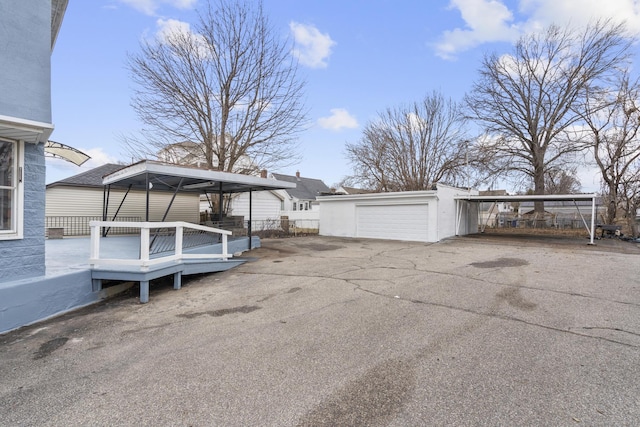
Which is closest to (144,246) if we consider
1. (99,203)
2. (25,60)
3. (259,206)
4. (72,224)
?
(25,60)

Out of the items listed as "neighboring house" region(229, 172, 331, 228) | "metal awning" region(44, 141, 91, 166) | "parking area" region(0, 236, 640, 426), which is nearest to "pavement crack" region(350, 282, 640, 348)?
"parking area" region(0, 236, 640, 426)

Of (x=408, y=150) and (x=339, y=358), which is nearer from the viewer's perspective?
(x=339, y=358)

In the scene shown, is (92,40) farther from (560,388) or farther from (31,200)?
(560,388)

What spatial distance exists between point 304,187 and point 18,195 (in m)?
33.3

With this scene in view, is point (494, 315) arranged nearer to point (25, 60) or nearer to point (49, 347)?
point (49, 347)

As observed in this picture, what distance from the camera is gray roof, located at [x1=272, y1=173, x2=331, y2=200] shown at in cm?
3519

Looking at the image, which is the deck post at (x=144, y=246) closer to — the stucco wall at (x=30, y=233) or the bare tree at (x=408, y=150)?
the stucco wall at (x=30, y=233)

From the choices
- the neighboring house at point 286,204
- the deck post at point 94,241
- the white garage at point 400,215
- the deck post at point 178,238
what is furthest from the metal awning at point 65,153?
the white garage at point 400,215

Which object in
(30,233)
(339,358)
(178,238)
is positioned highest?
(30,233)

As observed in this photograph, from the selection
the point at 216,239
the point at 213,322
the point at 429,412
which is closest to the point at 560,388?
the point at 429,412

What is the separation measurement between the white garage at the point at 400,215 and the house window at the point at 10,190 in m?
13.6

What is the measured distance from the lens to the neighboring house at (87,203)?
1280 cm

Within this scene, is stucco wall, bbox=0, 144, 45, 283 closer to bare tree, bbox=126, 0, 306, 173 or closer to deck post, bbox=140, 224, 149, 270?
deck post, bbox=140, 224, 149, 270

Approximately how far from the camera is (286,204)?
3334 cm
